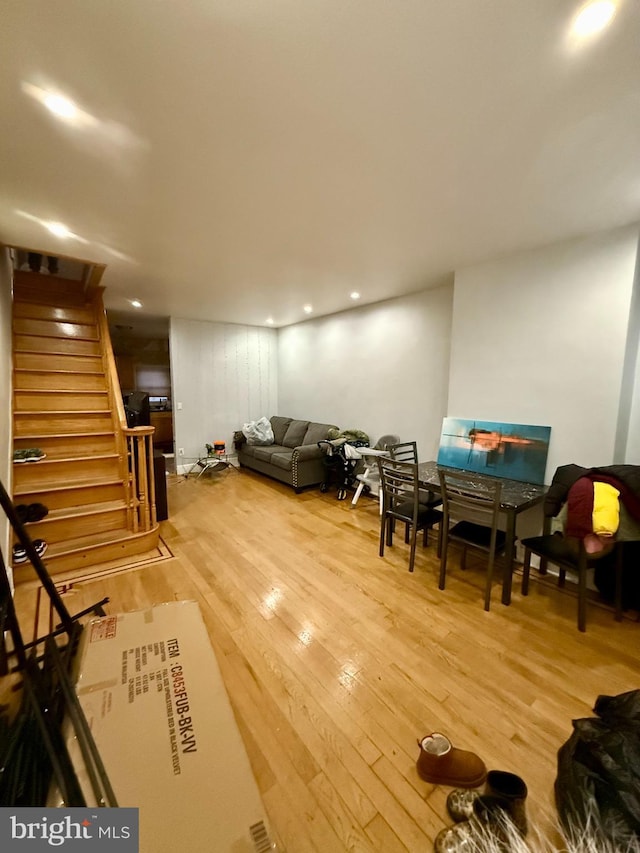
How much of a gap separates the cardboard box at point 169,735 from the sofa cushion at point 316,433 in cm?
400

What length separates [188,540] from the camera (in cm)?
Answer: 342

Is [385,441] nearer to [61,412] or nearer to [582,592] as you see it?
[582,592]

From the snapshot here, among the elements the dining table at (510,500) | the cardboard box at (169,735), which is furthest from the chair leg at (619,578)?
the cardboard box at (169,735)

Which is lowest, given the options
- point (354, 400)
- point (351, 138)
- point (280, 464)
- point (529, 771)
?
point (529, 771)

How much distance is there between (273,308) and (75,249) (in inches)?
99.8

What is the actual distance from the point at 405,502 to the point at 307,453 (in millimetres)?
2112

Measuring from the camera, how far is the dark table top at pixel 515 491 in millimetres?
2321

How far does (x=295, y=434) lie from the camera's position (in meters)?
5.84

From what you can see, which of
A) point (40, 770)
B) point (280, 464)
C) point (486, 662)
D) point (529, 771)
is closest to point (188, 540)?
point (280, 464)

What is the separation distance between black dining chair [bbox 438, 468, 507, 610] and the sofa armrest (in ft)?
8.17

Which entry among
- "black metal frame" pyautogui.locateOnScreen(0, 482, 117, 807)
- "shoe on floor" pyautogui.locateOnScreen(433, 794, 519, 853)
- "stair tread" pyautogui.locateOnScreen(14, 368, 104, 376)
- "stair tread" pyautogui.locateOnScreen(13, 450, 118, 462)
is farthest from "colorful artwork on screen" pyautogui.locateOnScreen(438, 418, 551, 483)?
"stair tread" pyautogui.locateOnScreen(14, 368, 104, 376)

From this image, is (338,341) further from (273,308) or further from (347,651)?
(347,651)

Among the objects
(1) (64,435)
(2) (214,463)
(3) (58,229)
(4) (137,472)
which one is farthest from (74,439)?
(2) (214,463)

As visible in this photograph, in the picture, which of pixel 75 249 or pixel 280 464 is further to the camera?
pixel 280 464
